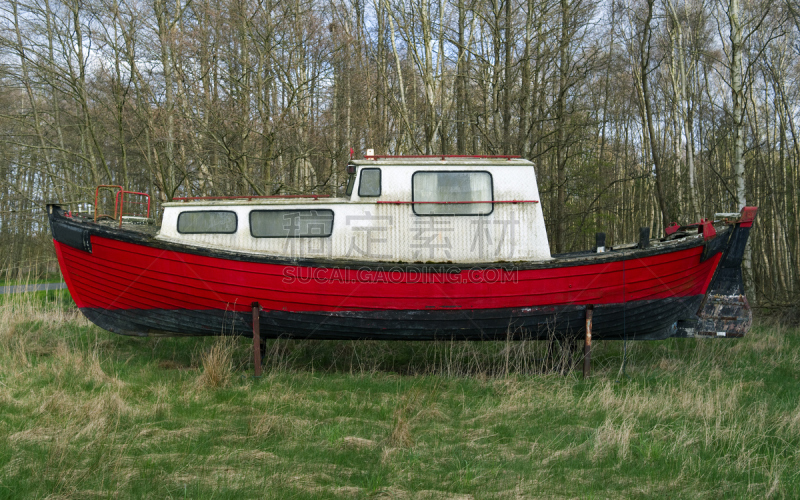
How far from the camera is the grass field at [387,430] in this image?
4.00 metres

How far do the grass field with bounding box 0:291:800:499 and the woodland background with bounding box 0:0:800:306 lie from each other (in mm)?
5977

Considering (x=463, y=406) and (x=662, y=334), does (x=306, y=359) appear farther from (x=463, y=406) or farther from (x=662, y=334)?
(x=662, y=334)

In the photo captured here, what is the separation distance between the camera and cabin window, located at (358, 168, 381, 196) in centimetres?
770

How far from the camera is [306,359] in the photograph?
8.98m

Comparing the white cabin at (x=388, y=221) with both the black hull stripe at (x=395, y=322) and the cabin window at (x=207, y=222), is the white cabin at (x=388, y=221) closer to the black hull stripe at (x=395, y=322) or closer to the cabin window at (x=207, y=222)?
the cabin window at (x=207, y=222)

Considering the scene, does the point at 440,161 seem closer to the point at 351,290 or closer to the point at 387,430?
the point at 351,290

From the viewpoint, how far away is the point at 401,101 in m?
18.0

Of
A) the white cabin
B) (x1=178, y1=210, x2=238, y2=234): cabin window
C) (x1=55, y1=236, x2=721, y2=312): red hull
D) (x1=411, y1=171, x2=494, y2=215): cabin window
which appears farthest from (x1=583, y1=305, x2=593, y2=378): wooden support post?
(x1=178, y1=210, x2=238, y2=234): cabin window

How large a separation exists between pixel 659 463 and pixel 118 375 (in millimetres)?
6571

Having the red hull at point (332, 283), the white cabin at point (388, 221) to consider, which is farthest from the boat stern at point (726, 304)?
the white cabin at point (388, 221)

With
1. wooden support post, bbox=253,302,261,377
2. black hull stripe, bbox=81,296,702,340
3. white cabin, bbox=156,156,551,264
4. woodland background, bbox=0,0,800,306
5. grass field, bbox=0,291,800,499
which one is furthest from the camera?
woodland background, bbox=0,0,800,306

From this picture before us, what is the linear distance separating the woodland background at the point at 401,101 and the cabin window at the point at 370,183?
472 cm

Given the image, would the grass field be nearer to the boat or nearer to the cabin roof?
the boat

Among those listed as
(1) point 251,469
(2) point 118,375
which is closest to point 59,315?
(2) point 118,375
